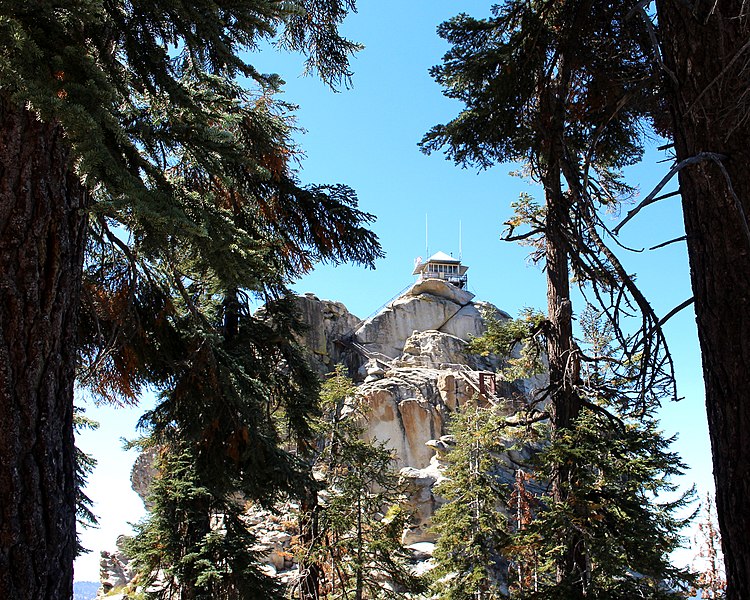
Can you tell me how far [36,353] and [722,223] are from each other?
330cm

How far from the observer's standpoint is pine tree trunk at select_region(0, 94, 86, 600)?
119 inches

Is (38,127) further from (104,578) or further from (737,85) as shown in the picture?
(104,578)

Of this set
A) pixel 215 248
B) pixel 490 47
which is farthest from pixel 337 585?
A: pixel 215 248

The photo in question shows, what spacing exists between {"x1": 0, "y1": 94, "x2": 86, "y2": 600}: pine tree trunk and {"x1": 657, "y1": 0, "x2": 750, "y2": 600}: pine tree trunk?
309cm

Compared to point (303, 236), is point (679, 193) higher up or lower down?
lower down

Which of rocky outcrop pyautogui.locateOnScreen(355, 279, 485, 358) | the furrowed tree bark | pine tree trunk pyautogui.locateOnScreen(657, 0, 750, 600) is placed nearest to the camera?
pine tree trunk pyautogui.locateOnScreen(657, 0, 750, 600)

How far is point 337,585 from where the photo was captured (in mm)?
13211

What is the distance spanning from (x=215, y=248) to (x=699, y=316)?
2322 mm

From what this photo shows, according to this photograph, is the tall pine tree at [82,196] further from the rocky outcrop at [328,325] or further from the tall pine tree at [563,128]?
the rocky outcrop at [328,325]

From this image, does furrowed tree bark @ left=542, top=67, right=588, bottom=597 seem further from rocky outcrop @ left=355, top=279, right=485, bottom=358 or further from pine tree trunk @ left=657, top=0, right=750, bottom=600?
rocky outcrop @ left=355, top=279, right=485, bottom=358

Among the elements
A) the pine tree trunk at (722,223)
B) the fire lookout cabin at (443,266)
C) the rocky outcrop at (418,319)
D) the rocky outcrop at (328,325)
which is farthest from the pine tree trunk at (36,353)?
the fire lookout cabin at (443,266)

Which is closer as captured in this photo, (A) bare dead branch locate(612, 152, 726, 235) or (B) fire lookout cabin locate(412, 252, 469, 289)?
(A) bare dead branch locate(612, 152, 726, 235)

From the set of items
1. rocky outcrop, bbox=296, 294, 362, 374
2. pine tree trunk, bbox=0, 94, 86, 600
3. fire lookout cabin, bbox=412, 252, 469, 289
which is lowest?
pine tree trunk, bbox=0, 94, 86, 600

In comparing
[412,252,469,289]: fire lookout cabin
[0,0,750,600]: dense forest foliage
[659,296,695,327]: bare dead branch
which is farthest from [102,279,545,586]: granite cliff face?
[659,296,695,327]: bare dead branch
